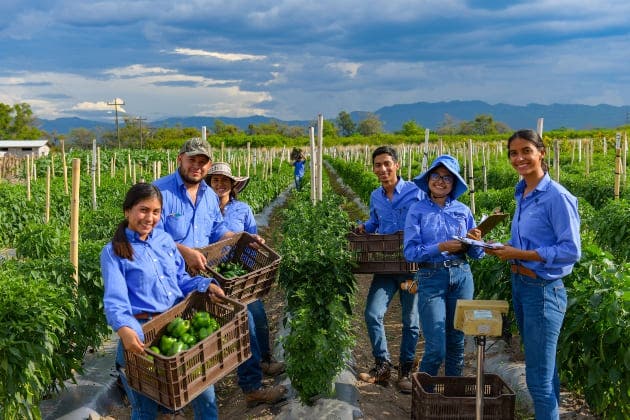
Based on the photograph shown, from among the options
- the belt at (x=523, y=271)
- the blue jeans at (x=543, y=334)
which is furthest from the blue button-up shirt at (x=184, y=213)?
the blue jeans at (x=543, y=334)

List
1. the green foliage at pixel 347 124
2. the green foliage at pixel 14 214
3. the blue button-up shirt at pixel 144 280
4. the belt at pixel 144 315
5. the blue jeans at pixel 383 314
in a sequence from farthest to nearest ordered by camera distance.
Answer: the green foliage at pixel 347 124
the green foliage at pixel 14 214
the blue jeans at pixel 383 314
the belt at pixel 144 315
the blue button-up shirt at pixel 144 280

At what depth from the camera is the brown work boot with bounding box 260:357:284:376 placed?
5602 mm

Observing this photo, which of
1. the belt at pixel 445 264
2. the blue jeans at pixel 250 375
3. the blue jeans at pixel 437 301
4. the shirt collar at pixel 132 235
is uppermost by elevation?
the shirt collar at pixel 132 235

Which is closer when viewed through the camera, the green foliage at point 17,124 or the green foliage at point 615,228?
the green foliage at point 615,228

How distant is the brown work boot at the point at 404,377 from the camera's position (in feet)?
17.3

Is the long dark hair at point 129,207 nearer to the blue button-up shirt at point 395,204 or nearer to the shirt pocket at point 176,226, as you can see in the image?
the shirt pocket at point 176,226

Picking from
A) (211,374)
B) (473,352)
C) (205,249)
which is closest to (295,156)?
(473,352)

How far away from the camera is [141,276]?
11.9 ft

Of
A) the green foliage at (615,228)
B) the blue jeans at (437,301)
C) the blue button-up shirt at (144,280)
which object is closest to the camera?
the blue button-up shirt at (144,280)

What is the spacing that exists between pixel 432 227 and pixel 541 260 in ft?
3.53

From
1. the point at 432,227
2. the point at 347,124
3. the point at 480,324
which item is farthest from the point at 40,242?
the point at 347,124

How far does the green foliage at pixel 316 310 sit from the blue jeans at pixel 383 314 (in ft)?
0.83

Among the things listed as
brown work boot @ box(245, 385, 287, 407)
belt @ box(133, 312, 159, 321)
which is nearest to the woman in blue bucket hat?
brown work boot @ box(245, 385, 287, 407)

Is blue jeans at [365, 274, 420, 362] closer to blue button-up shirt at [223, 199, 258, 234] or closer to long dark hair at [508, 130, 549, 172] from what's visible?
blue button-up shirt at [223, 199, 258, 234]
